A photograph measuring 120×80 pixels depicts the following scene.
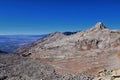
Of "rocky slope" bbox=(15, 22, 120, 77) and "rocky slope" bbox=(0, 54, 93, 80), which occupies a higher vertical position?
"rocky slope" bbox=(15, 22, 120, 77)

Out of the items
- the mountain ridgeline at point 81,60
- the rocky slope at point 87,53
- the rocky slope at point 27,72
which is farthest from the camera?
the rocky slope at point 87,53

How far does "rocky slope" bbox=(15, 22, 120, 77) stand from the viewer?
211 ft

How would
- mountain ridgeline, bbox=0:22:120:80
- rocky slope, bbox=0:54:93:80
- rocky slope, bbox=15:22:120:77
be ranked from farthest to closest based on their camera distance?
rocky slope, bbox=15:22:120:77 < mountain ridgeline, bbox=0:22:120:80 < rocky slope, bbox=0:54:93:80

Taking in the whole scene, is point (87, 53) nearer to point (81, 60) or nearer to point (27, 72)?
point (81, 60)

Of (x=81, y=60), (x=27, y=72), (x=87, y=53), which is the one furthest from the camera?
(x=87, y=53)

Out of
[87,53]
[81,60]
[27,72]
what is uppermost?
[87,53]

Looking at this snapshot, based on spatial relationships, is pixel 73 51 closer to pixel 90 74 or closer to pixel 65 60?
pixel 65 60

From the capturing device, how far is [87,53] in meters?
81.6

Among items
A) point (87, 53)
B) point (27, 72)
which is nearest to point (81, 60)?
point (87, 53)

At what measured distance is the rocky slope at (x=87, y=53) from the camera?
64.2 meters

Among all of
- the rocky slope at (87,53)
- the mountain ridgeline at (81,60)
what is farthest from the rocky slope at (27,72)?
the rocky slope at (87,53)

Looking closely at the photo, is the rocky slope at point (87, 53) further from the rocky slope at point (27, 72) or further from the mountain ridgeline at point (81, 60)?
the rocky slope at point (27, 72)

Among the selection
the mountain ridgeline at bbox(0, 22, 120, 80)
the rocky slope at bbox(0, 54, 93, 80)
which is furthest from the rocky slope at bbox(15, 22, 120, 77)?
the rocky slope at bbox(0, 54, 93, 80)

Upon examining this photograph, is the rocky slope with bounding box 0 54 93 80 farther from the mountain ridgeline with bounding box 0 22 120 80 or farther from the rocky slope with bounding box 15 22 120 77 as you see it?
the rocky slope with bounding box 15 22 120 77
